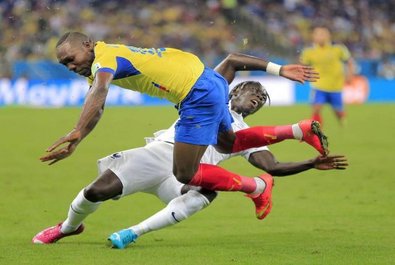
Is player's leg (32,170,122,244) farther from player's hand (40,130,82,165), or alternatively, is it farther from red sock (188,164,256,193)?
player's hand (40,130,82,165)

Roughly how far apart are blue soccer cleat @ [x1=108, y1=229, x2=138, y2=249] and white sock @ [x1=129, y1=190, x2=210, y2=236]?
53 mm

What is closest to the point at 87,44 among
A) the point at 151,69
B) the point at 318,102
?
the point at 151,69

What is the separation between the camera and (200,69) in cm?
845

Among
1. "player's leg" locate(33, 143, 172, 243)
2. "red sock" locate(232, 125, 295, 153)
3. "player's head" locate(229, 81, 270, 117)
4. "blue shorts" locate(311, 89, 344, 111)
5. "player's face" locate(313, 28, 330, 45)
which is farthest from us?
"player's face" locate(313, 28, 330, 45)

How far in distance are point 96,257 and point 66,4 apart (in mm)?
24757

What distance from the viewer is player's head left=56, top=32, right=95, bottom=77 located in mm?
7914

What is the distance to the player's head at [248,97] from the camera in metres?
9.49

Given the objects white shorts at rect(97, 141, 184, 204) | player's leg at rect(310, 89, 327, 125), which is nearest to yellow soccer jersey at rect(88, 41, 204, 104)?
white shorts at rect(97, 141, 184, 204)

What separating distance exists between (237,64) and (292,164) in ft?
3.93

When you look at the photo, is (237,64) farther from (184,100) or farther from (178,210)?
(178,210)

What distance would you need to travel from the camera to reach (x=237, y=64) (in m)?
9.48

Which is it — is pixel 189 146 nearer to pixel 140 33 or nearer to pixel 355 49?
pixel 140 33

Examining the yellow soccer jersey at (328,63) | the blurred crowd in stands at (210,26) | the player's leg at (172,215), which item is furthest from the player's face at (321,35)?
the player's leg at (172,215)

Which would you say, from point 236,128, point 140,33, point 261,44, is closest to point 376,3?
point 261,44
